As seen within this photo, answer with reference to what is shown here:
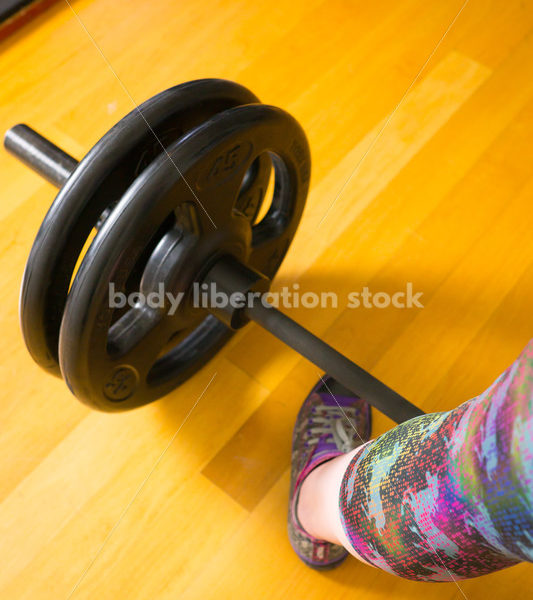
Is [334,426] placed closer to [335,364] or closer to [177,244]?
[335,364]

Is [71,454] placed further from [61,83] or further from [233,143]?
[61,83]

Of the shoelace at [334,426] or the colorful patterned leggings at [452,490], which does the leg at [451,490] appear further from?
the shoelace at [334,426]

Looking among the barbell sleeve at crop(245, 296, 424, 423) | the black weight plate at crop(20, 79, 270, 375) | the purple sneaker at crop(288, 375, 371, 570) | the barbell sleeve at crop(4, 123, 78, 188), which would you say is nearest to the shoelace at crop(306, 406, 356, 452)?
the purple sneaker at crop(288, 375, 371, 570)

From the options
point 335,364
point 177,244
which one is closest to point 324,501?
point 335,364

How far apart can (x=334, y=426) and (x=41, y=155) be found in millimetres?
557

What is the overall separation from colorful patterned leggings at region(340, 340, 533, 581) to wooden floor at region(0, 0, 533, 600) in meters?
0.30

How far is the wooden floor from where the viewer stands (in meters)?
0.78

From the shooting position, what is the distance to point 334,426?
837 millimetres

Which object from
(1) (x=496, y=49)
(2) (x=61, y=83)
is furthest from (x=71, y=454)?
(1) (x=496, y=49)

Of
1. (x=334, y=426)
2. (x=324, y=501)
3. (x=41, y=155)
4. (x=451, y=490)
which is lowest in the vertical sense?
(x=334, y=426)

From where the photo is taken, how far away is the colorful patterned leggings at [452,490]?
357 millimetres

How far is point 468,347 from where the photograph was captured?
0.94m

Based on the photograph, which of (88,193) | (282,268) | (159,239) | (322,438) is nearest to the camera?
(88,193)

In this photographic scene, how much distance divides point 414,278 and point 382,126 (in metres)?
0.34
